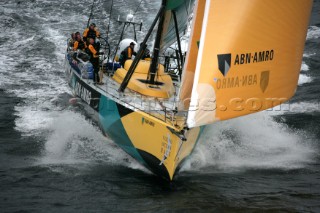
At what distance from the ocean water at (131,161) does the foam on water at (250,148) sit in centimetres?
2

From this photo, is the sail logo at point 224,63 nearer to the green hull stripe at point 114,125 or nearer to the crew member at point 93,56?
the green hull stripe at point 114,125

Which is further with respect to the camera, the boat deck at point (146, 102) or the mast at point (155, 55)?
the mast at point (155, 55)

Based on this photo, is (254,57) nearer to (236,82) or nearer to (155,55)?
(236,82)

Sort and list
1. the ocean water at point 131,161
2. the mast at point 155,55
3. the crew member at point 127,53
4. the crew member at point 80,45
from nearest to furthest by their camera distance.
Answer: the ocean water at point 131,161 < the mast at point 155,55 < the crew member at point 127,53 < the crew member at point 80,45

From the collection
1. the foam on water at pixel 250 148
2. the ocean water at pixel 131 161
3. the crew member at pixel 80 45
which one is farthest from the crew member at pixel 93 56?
the foam on water at pixel 250 148

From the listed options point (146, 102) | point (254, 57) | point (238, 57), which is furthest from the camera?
point (146, 102)

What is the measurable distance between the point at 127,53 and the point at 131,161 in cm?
345

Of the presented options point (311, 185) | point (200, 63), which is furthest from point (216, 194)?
point (200, 63)

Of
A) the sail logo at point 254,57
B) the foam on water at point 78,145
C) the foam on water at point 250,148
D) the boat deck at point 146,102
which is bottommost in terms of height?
the foam on water at point 78,145

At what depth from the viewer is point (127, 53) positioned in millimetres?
14242

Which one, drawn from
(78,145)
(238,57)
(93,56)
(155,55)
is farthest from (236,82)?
(93,56)

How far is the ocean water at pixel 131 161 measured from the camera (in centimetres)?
984

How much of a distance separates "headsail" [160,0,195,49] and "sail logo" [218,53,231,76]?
10.4 feet

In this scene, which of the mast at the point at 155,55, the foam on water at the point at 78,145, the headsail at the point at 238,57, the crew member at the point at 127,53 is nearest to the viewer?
the headsail at the point at 238,57
